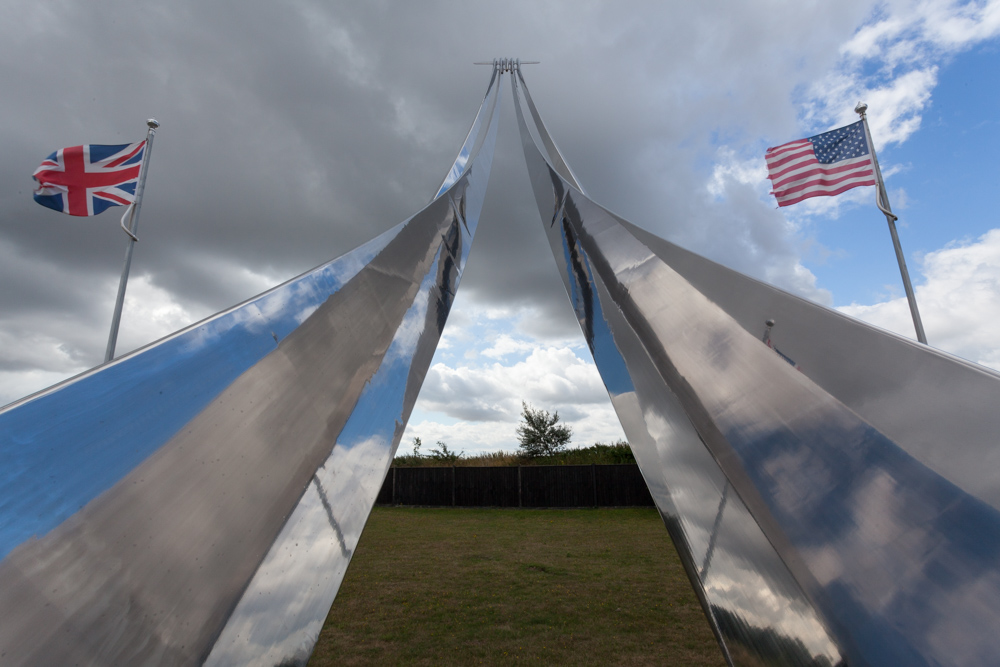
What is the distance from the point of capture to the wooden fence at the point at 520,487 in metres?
18.7

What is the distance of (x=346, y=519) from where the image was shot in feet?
8.85

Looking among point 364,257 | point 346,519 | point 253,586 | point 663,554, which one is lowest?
point 253,586

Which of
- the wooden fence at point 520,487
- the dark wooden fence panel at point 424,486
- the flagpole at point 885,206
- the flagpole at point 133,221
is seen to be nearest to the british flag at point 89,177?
the flagpole at point 133,221

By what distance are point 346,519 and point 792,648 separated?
1.98 metres

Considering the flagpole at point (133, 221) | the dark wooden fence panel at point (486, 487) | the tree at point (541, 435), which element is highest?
the tree at point (541, 435)

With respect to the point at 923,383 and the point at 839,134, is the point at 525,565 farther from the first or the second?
the point at 839,134

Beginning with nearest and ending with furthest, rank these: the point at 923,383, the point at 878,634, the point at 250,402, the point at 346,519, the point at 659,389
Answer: the point at 878,634, the point at 923,383, the point at 250,402, the point at 346,519, the point at 659,389

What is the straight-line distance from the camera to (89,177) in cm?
723

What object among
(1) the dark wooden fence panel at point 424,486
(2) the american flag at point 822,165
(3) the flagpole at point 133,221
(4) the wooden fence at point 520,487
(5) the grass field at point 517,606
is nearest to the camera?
(5) the grass field at point 517,606

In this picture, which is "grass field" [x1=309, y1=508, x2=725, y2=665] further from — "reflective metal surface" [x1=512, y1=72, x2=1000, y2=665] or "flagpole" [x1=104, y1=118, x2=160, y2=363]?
"flagpole" [x1=104, y1=118, x2=160, y2=363]

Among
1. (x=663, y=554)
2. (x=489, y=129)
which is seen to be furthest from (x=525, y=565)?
(x=489, y=129)

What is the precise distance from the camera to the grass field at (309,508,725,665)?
4191 millimetres

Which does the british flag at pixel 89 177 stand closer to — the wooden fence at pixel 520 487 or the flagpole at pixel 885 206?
the flagpole at pixel 885 206

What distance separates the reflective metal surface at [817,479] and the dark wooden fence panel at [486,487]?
17.2 m
